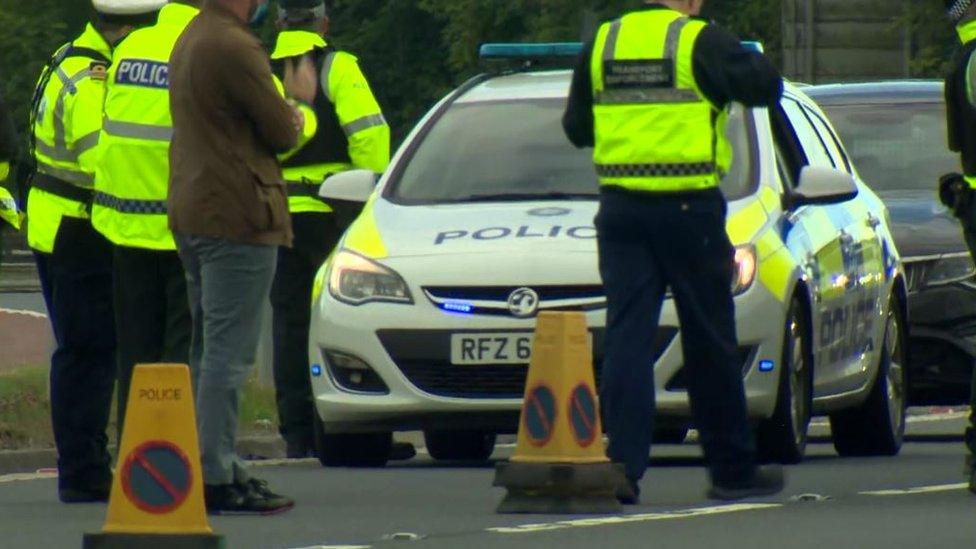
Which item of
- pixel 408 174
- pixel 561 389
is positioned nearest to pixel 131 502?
pixel 561 389

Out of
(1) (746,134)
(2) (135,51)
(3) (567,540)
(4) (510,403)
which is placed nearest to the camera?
(3) (567,540)

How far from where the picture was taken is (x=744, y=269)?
1113cm

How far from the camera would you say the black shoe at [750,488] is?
9531mm

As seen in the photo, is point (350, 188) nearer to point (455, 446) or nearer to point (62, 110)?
point (455, 446)

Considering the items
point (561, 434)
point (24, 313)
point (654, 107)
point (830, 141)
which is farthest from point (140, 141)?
point (24, 313)

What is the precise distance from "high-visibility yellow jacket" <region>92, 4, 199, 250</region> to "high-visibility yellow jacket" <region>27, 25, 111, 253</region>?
0.32 metres

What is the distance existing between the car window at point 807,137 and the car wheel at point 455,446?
1842 mm

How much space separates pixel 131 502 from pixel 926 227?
7.22 meters

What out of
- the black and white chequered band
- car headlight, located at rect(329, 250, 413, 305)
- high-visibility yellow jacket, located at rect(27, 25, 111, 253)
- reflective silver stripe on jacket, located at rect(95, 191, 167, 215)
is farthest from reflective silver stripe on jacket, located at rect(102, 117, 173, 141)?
the black and white chequered band

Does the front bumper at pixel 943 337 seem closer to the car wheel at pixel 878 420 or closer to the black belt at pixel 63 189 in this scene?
the car wheel at pixel 878 420

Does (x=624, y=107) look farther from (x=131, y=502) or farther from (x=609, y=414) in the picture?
(x=131, y=502)

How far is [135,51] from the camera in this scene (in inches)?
398

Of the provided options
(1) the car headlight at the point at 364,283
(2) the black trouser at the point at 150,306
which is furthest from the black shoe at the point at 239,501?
(1) the car headlight at the point at 364,283

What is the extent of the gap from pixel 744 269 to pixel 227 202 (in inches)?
102
